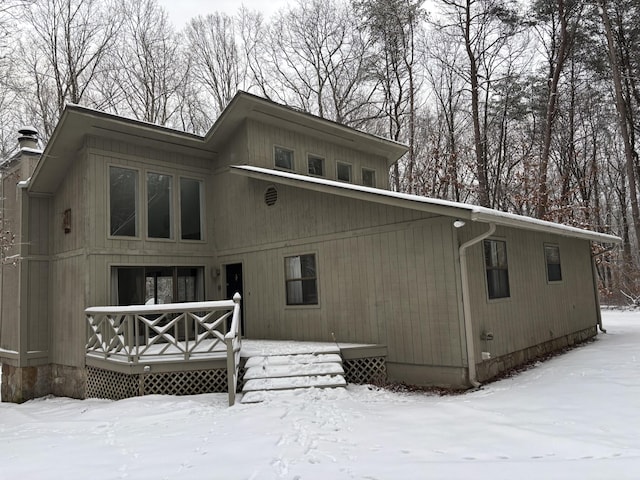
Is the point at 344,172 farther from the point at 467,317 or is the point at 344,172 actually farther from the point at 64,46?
the point at 64,46

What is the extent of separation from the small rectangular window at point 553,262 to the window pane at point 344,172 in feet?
17.5

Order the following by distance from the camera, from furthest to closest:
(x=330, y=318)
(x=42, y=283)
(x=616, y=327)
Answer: (x=616, y=327), (x=42, y=283), (x=330, y=318)

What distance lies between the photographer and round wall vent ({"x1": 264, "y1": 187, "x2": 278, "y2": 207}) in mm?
9258

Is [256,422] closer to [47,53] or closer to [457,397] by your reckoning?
[457,397]

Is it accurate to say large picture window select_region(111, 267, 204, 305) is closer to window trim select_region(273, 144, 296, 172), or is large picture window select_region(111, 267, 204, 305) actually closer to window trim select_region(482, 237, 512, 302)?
window trim select_region(273, 144, 296, 172)

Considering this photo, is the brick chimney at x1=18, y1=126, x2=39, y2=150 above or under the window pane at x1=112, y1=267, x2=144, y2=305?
above

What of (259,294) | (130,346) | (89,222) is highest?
(89,222)

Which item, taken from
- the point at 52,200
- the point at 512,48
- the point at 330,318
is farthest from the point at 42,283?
the point at 512,48

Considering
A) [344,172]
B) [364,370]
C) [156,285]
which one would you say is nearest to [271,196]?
[156,285]

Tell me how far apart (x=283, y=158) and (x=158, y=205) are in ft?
10.3

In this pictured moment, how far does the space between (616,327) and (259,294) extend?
1092 cm

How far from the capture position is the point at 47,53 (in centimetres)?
1812

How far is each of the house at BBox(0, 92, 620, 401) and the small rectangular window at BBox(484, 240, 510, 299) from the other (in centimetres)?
4

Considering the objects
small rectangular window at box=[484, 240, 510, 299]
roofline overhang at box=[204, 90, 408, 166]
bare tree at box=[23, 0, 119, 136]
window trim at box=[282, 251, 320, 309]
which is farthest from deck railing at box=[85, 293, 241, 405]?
bare tree at box=[23, 0, 119, 136]
